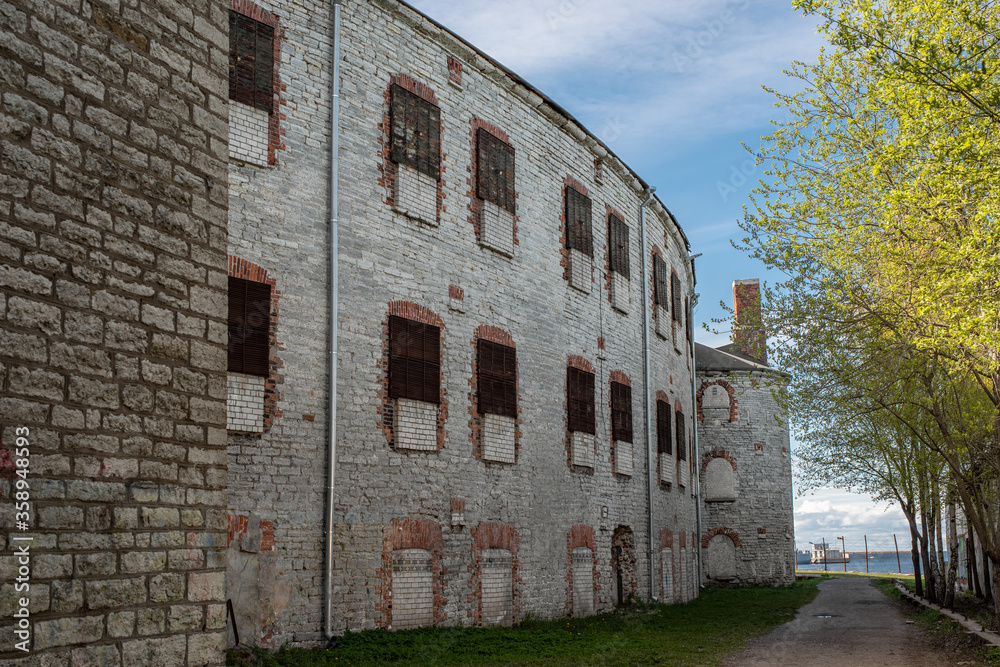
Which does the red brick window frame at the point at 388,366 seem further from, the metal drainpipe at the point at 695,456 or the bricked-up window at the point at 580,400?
the metal drainpipe at the point at 695,456

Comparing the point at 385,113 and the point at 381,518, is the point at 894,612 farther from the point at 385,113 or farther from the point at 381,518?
the point at 385,113

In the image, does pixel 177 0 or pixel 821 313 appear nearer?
pixel 177 0

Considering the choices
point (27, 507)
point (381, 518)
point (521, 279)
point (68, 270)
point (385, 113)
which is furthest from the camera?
point (521, 279)

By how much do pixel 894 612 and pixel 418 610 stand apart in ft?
54.1

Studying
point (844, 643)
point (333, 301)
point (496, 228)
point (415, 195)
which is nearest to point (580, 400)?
point (496, 228)

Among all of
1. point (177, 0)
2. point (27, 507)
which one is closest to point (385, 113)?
point (177, 0)

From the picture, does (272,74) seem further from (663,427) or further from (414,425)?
(663,427)

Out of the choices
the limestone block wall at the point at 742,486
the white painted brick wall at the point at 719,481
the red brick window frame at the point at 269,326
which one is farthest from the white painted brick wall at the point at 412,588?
the white painted brick wall at the point at 719,481

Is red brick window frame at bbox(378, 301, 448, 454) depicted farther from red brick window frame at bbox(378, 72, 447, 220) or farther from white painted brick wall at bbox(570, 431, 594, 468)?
white painted brick wall at bbox(570, 431, 594, 468)

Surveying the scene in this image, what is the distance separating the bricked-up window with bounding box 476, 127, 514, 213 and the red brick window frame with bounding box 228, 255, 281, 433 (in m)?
5.42

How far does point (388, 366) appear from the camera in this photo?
14273mm

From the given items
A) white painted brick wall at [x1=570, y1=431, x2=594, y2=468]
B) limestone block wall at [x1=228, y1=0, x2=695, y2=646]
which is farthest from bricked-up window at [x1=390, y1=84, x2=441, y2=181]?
white painted brick wall at [x1=570, y1=431, x2=594, y2=468]

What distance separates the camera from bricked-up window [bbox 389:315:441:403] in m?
14.4

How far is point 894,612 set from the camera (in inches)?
976
